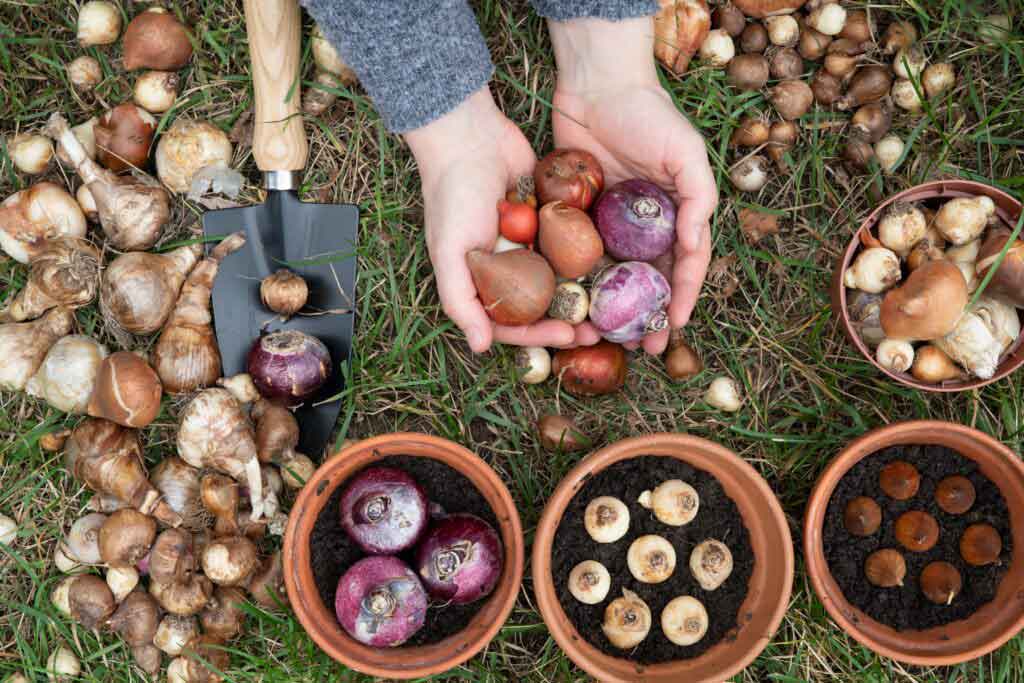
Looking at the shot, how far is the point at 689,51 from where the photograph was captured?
2.10 metres

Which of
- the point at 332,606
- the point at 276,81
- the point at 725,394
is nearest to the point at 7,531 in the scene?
the point at 332,606

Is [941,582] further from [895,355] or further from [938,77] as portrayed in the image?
[938,77]

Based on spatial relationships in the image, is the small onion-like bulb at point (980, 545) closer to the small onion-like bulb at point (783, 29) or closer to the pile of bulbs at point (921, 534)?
the pile of bulbs at point (921, 534)

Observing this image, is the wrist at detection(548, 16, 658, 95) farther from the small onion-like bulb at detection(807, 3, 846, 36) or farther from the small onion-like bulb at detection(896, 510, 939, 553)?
the small onion-like bulb at detection(896, 510, 939, 553)

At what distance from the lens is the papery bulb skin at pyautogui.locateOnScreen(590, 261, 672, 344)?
1.82 metres

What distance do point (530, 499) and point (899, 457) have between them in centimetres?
94

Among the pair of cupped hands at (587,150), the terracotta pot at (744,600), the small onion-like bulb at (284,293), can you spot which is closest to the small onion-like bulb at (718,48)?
the pair of cupped hands at (587,150)

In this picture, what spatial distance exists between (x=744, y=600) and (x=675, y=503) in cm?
32

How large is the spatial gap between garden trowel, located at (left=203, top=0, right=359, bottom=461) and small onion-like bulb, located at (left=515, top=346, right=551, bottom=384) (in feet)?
1.51

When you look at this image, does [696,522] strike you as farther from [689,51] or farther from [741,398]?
[689,51]

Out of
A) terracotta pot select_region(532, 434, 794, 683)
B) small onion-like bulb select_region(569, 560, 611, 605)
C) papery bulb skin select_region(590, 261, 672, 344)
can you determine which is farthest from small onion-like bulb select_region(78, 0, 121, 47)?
small onion-like bulb select_region(569, 560, 611, 605)

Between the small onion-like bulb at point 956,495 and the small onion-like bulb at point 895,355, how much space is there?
30 cm

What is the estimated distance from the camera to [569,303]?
1863 mm

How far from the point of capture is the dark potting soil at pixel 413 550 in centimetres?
184
